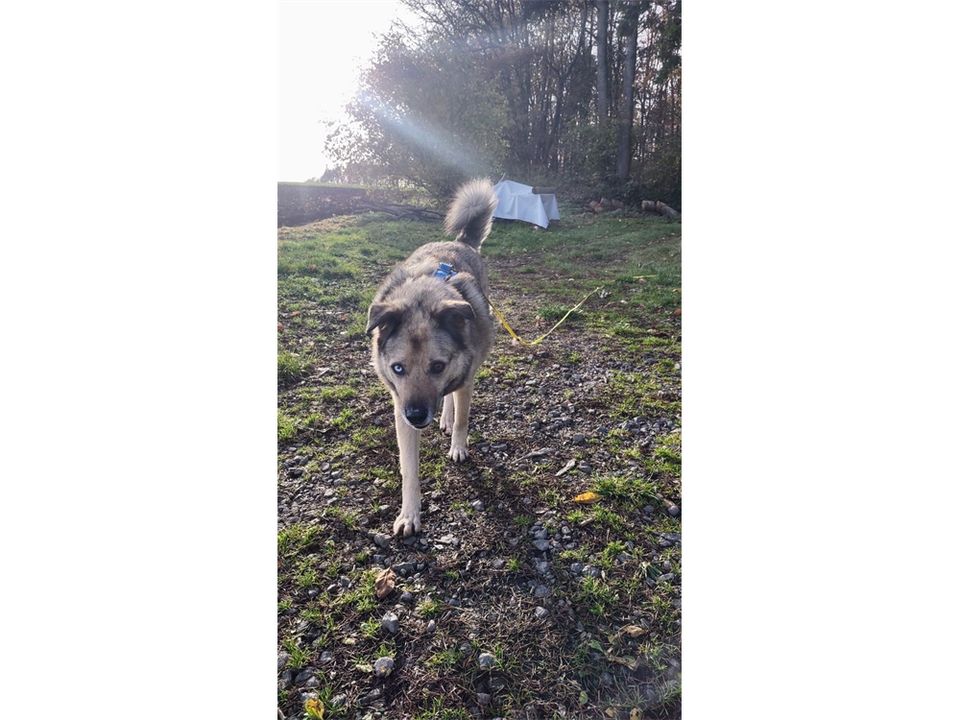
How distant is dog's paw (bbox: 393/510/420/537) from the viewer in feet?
6.34

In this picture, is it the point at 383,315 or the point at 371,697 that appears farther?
the point at 383,315

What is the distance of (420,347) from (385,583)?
88cm

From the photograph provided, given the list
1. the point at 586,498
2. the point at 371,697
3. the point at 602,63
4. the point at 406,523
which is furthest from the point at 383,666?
the point at 602,63

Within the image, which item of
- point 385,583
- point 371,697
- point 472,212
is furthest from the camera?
point 472,212

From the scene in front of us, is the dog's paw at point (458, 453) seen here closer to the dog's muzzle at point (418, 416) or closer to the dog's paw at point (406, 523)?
the dog's paw at point (406, 523)

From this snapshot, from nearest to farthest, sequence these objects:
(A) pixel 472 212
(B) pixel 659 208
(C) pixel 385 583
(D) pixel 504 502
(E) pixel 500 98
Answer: (C) pixel 385 583 < (D) pixel 504 502 < (B) pixel 659 208 < (E) pixel 500 98 < (A) pixel 472 212

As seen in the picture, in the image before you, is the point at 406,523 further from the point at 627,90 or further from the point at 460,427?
the point at 627,90

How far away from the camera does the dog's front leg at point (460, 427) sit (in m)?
2.32

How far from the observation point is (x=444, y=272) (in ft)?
7.60

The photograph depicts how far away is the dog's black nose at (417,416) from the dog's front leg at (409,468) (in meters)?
0.19

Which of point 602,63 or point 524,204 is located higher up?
point 602,63
